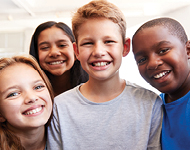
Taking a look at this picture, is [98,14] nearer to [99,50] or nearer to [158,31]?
[99,50]

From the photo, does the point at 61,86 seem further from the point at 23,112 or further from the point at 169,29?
the point at 169,29

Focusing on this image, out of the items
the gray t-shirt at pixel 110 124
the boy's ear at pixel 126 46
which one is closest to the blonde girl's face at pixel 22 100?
the gray t-shirt at pixel 110 124

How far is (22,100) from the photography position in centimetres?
107

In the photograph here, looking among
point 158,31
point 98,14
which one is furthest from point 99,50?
point 158,31

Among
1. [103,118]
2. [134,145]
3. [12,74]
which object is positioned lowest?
[134,145]

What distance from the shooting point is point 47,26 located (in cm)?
172

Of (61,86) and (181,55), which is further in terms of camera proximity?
(61,86)

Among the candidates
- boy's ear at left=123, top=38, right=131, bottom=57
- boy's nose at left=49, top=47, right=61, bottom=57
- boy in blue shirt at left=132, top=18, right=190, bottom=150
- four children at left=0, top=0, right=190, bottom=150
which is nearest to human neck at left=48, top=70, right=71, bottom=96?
boy's nose at left=49, top=47, right=61, bottom=57

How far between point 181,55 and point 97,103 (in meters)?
0.48

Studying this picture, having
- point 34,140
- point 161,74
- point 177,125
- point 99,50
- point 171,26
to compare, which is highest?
point 171,26

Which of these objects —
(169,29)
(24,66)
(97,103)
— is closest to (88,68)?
(97,103)

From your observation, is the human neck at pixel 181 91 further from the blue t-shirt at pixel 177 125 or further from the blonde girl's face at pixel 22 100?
the blonde girl's face at pixel 22 100

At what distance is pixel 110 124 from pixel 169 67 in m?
0.40

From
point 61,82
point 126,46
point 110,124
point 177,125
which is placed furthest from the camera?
point 61,82
